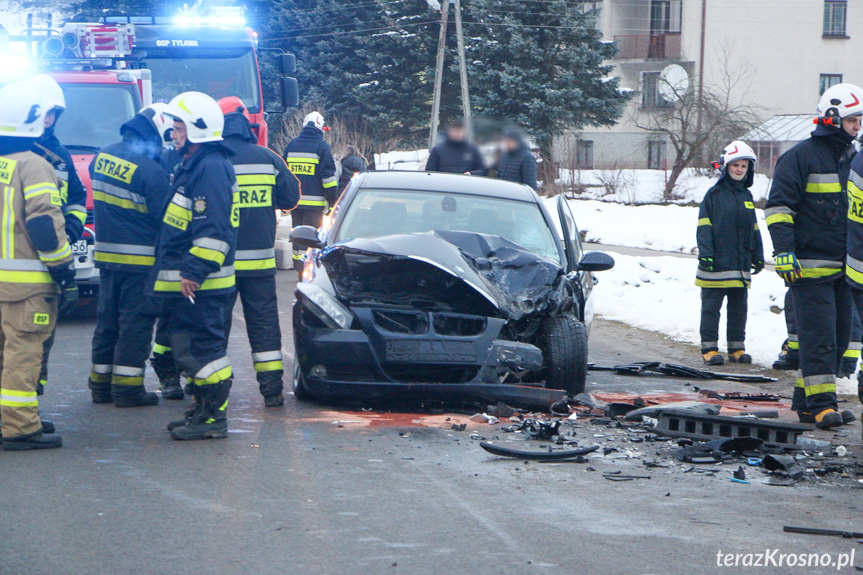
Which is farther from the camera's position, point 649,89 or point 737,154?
point 649,89

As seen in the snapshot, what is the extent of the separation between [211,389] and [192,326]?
383 mm

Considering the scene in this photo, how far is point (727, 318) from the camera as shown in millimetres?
9539

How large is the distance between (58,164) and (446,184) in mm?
2987

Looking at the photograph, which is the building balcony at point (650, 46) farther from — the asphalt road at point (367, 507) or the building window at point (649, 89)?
the asphalt road at point (367, 507)

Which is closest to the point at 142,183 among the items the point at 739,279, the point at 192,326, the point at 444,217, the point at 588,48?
the point at 192,326

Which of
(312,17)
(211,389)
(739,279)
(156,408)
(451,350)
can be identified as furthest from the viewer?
(312,17)

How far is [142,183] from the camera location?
6.73 m

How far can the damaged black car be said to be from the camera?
21.0 ft

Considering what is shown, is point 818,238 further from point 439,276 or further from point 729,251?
point 729,251

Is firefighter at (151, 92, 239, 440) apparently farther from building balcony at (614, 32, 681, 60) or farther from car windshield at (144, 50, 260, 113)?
→ building balcony at (614, 32, 681, 60)

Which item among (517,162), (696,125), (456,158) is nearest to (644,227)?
(696,125)

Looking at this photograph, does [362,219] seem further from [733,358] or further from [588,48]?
[588,48]

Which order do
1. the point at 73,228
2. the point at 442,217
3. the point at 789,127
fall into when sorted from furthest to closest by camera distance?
the point at 789,127 < the point at 442,217 < the point at 73,228

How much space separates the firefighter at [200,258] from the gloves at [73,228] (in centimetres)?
50
